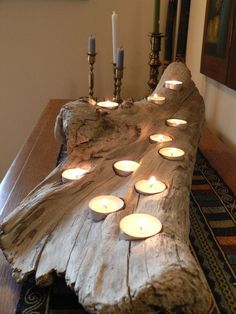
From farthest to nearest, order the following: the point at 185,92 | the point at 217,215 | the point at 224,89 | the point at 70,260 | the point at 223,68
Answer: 1. the point at 224,89
2. the point at 223,68
3. the point at 185,92
4. the point at 217,215
5. the point at 70,260

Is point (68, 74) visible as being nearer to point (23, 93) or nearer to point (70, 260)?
point (23, 93)

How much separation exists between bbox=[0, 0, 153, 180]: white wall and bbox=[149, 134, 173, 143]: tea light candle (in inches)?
45.6

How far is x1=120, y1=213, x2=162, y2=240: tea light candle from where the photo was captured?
0.46 m

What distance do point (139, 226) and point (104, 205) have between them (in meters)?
0.09

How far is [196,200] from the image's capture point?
2.64 ft

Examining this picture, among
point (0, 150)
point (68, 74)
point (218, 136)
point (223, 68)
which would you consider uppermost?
point (223, 68)

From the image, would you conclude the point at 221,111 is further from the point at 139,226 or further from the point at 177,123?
the point at 139,226

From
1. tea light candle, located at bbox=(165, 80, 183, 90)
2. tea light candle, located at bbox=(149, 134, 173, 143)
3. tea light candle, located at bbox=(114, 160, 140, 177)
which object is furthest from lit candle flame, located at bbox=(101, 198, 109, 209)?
tea light candle, located at bbox=(165, 80, 183, 90)

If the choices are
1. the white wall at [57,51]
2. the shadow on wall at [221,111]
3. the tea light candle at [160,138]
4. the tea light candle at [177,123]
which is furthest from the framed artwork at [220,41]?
the white wall at [57,51]

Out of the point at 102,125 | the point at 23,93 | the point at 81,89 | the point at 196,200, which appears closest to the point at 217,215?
the point at 196,200

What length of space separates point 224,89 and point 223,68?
12cm

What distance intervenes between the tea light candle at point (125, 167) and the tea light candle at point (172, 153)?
58 mm

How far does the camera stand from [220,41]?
3.97 ft

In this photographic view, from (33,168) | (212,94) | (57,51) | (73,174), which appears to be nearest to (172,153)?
(73,174)
